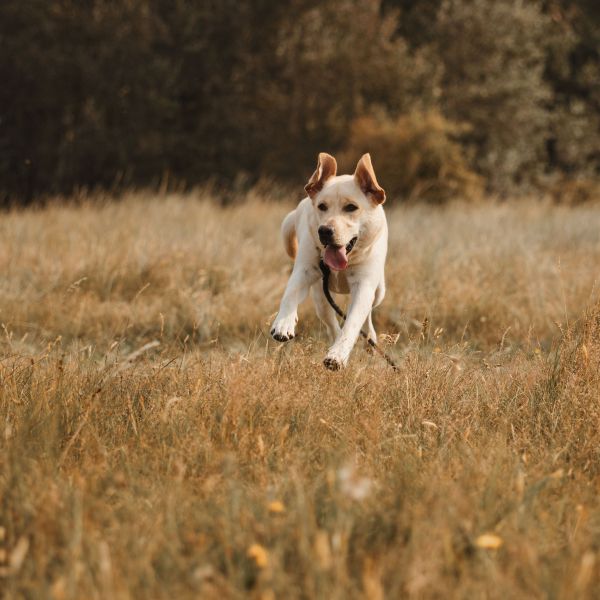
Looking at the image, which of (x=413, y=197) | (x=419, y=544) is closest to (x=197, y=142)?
(x=413, y=197)

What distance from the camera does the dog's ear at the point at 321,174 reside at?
4.77 metres

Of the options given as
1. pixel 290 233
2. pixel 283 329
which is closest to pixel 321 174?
pixel 290 233

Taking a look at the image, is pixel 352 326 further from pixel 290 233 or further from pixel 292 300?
pixel 290 233

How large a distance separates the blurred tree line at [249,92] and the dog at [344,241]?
1017 centimetres

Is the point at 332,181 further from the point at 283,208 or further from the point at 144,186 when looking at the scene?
the point at 144,186

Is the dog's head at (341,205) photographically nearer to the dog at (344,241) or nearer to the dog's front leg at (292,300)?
the dog at (344,241)

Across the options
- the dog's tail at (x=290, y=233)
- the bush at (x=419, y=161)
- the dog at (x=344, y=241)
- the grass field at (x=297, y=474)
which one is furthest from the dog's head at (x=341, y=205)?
the bush at (x=419, y=161)

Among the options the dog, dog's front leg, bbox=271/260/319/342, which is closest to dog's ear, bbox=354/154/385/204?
the dog

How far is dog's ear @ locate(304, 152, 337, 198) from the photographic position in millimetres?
4773

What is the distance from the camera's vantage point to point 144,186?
649 inches

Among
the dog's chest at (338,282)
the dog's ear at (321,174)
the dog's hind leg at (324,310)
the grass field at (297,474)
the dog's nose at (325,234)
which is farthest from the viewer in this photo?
the dog's hind leg at (324,310)

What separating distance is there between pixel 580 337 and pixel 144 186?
1310cm

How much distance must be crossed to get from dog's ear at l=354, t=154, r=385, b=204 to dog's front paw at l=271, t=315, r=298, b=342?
942 mm

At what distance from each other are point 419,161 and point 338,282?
10.5m
